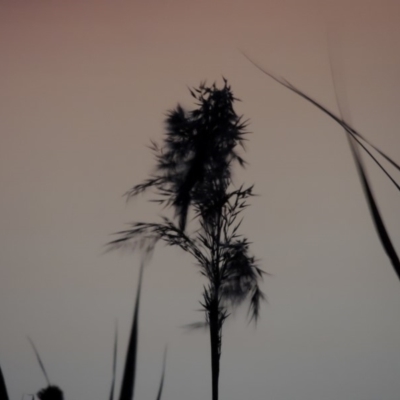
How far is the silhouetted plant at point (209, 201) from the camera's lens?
96 cm

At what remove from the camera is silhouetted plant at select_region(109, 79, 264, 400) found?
3.15ft

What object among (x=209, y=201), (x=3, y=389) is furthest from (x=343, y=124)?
(x=3, y=389)

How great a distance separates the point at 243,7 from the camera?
1.04 meters

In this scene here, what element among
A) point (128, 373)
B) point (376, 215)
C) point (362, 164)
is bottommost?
point (128, 373)

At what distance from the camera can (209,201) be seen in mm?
984

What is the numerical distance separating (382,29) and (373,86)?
0.41ft

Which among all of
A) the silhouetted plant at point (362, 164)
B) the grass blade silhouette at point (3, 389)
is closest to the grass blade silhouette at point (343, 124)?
the silhouetted plant at point (362, 164)

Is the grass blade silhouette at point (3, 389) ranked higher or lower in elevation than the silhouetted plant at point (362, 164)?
lower

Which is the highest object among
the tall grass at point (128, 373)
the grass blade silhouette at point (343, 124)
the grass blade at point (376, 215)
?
the grass blade silhouette at point (343, 124)

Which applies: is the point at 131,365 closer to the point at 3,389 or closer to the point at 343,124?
the point at 3,389

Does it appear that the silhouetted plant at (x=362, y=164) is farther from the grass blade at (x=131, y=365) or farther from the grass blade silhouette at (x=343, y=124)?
the grass blade at (x=131, y=365)

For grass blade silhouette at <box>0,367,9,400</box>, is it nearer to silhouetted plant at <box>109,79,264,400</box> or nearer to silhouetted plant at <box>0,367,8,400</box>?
silhouetted plant at <box>0,367,8,400</box>

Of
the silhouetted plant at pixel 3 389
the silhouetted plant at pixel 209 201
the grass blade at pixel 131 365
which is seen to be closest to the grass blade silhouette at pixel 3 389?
the silhouetted plant at pixel 3 389

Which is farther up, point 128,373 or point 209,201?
point 209,201
